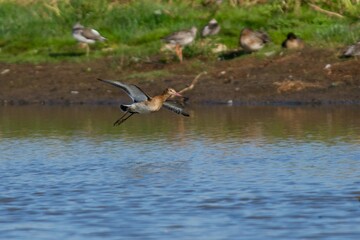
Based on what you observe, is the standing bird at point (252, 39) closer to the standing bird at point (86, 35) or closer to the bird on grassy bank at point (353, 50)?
the bird on grassy bank at point (353, 50)

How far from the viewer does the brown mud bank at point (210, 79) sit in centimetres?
2289

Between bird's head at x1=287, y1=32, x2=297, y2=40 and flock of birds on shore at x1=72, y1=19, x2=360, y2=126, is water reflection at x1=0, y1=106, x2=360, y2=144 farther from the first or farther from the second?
bird's head at x1=287, y1=32, x2=297, y2=40

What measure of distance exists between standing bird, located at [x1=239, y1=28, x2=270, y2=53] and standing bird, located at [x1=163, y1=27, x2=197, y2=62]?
117 centimetres

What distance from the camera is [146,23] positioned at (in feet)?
90.7

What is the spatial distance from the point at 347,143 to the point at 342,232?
670 cm

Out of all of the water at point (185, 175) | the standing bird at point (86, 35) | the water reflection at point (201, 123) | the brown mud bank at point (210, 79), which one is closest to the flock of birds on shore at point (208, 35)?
the standing bird at point (86, 35)

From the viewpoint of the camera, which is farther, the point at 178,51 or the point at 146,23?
the point at 146,23

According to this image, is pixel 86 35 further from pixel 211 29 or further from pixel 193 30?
pixel 211 29

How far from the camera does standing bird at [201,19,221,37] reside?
84.7 feet

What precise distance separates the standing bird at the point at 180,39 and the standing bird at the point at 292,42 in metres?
2.06

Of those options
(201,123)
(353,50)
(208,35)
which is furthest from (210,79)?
(201,123)

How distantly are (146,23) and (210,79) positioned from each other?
13.4 feet

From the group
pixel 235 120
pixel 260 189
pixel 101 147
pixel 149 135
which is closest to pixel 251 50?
pixel 235 120

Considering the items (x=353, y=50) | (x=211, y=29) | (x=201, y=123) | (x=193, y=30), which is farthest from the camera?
(x=211, y=29)
